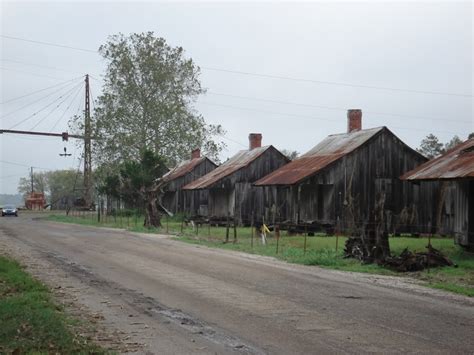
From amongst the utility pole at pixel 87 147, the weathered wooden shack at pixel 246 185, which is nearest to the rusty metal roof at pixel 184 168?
the utility pole at pixel 87 147

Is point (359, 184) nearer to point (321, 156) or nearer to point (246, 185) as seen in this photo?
point (321, 156)

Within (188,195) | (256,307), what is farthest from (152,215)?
(256,307)

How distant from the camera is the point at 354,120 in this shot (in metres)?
39.7

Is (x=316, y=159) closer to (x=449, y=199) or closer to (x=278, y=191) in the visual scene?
(x=278, y=191)

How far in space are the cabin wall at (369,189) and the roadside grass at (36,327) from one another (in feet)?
79.2

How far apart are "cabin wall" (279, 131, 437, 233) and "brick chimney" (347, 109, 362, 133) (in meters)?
4.40

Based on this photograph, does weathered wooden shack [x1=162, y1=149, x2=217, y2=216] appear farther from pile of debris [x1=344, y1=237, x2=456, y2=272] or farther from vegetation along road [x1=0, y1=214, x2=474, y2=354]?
vegetation along road [x1=0, y1=214, x2=474, y2=354]

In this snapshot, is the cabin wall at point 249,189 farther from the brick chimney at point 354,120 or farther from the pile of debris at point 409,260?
the pile of debris at point 409,260

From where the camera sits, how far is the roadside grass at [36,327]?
7.46 m

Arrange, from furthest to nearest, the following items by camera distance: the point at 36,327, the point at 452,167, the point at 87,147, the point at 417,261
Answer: the point at 87,147
the point at 452,167
the point at 417,261
the point at 36,327

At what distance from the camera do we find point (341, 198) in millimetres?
34562

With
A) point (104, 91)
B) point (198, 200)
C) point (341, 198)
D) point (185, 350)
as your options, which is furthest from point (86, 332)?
point (104, 91)

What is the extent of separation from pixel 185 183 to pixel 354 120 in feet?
77.9

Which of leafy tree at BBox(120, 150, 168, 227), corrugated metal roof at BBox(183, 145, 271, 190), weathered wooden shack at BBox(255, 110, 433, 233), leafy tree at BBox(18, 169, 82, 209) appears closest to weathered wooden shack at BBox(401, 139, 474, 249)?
weathered wooden shack at BBox(255, 110, 433, 233)
